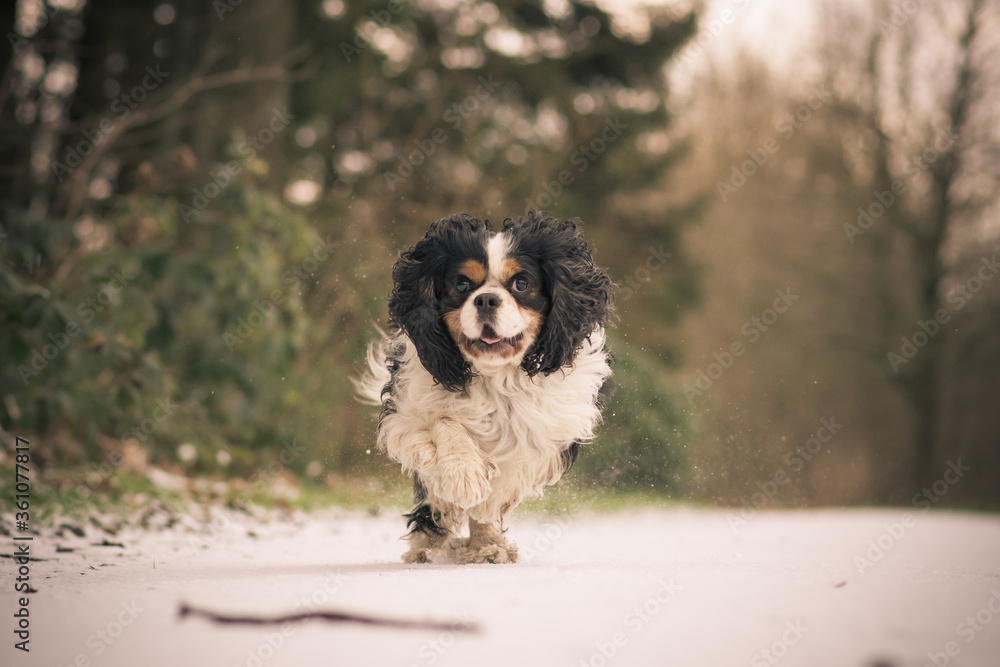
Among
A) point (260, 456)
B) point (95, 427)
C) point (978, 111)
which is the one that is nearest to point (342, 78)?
point (260, 456)

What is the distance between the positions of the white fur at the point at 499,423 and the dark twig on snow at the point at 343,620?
124 cm

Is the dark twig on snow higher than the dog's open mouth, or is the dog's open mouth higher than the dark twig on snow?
the dog's open mouth

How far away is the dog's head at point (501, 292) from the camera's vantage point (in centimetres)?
376

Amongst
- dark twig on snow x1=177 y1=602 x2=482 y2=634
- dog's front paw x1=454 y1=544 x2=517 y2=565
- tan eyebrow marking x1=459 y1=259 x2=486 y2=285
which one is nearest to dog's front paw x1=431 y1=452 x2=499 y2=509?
dog's front paw x1=454 y1=544 x2=517 y2=565

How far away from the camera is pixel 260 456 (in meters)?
7.22

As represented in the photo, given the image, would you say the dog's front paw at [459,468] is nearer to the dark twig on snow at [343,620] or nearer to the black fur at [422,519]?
the black fur at [422,519]

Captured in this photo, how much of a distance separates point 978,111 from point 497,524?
12055 millimetres

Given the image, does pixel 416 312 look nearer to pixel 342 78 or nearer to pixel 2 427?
pixel 2 427

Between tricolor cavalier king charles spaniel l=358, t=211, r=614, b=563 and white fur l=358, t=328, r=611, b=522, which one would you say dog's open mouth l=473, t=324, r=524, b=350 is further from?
white fur l=358, t=328, r=611, b=522

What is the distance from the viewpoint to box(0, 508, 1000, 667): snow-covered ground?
7.55 feet

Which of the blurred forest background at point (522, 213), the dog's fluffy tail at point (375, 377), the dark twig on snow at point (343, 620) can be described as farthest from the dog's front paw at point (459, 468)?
the blurred forest background at point (522, 213)

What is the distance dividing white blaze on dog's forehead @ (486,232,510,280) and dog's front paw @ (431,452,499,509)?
776 millimetres

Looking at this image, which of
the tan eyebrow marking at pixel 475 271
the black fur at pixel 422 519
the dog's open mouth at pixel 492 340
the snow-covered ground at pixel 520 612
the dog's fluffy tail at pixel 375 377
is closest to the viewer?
the snow-covered ground at pixel 520 612

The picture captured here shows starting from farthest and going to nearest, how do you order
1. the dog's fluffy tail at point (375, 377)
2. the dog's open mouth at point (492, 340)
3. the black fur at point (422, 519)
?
the dog's fluffy tail at point (375, 377)
the black fur at point (422, 519)
the dog's open mouth at point (492, 340)
